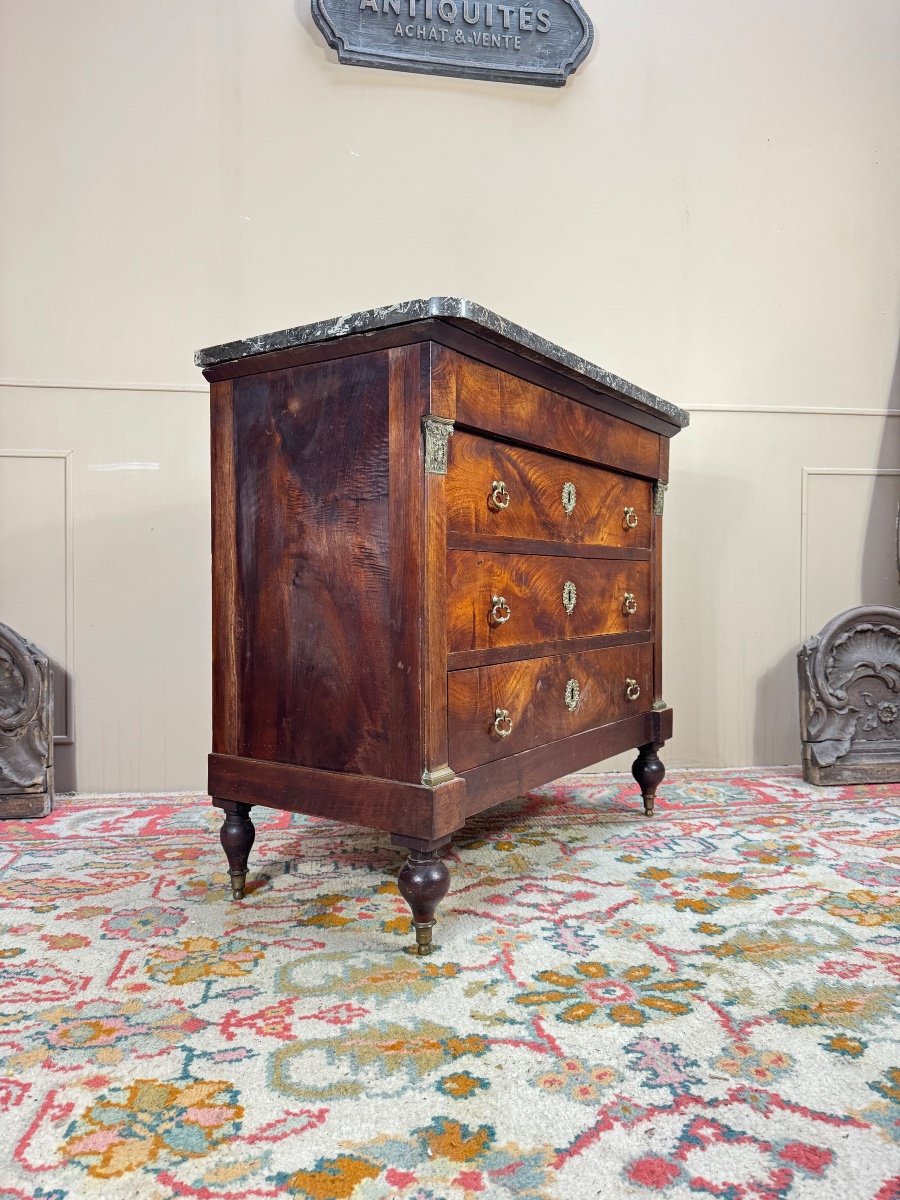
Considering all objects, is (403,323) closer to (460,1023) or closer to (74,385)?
(460,1023)

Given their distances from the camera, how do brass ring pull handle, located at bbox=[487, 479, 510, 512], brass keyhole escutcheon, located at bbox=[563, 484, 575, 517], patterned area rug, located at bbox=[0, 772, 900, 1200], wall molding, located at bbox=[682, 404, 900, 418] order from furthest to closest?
wall molding, located at bbox=[682, 404, 900, 418] → brass keyhole escutcheon, located at bbox=[563, 484, 575, 517] → brass ring pull handle, located at bbox=[487, 479, 510, 512] → patterned area rug, located at bbox=[0, 772, 900, 1200]

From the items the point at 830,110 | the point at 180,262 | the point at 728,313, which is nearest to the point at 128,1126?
the point at 180,262

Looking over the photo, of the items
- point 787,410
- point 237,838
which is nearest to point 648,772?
point 237,838

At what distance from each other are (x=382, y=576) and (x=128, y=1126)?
925 millimetres

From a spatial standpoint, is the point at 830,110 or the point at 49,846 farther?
the point at 830,110

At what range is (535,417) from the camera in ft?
5.85

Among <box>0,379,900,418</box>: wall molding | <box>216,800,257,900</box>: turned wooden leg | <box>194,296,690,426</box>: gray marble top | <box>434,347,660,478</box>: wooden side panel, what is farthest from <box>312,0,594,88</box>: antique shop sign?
<box>216,800,257,900</box>: turned wooden leg

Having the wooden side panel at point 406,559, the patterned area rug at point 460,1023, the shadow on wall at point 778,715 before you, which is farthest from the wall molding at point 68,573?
the shadow on wall at point 778,715

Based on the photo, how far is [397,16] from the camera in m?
2.89

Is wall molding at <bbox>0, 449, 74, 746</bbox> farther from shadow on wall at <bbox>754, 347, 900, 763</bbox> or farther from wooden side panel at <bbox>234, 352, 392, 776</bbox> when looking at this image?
shadow on wall at <bbox>754, 347, 900, 763</bbox>

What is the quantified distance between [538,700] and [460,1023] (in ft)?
2.50

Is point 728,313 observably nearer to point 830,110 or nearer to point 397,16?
point 830,110

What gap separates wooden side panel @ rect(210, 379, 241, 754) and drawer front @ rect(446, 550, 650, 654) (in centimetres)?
53

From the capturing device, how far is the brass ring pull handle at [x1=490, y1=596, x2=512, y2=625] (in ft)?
5.51
